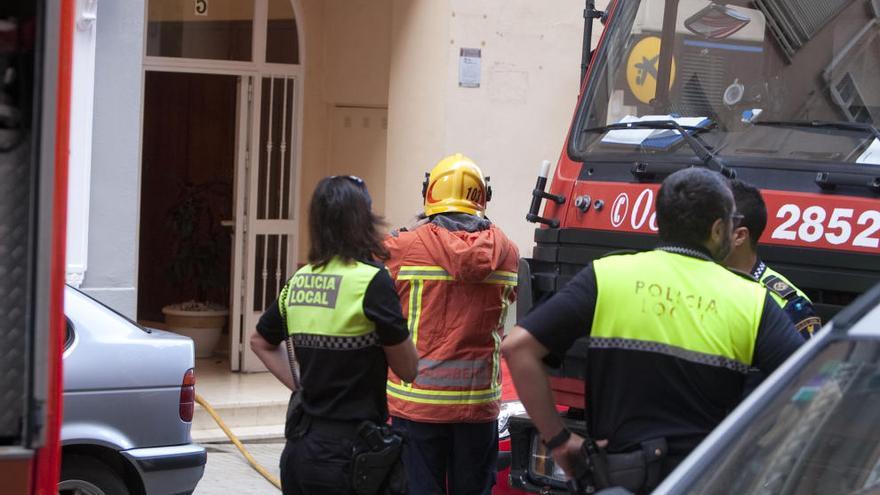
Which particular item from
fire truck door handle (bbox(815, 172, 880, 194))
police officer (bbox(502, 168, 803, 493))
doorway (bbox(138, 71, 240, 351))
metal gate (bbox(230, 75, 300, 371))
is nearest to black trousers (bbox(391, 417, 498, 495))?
police officer (bbox(502, 168, 803, 493))

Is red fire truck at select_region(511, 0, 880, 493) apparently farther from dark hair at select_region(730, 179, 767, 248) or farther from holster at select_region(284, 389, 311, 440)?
holster at select_region(284, 389, 311, 440)

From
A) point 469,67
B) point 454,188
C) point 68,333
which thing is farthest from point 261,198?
point 454,188

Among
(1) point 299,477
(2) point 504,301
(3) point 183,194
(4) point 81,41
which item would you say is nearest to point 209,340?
(3) point 183,194

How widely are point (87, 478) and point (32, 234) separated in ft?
10.0

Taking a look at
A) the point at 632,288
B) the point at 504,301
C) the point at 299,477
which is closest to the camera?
the point at 632,288

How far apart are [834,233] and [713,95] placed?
0.98m

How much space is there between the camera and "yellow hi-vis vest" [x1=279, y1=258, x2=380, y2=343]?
4340 mm

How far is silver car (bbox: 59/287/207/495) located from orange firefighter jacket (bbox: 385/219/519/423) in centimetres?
125

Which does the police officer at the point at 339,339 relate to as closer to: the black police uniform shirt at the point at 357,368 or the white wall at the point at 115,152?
the black police uniform shirt at the point at 357,368

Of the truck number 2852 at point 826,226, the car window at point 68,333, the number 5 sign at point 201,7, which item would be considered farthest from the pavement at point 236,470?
the truck number 2852 at point 826,226

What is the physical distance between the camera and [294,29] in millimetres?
10688

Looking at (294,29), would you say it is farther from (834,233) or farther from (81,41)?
(834,233)

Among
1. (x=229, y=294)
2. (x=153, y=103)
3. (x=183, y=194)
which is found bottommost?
(x=229, y=294)

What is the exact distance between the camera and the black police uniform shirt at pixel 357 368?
14.3 ft
